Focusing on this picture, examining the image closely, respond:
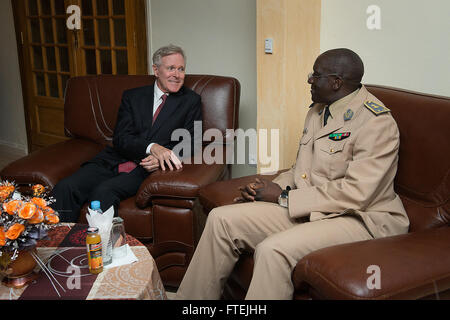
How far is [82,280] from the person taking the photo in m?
1.43

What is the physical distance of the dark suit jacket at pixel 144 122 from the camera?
2.55 m

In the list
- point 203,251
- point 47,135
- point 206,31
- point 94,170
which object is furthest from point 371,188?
point 47,135

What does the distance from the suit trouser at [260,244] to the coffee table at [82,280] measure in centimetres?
27

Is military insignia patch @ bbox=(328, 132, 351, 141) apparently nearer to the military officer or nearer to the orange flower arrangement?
the military officer

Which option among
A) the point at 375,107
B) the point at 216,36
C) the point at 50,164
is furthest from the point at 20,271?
the point at 216,36

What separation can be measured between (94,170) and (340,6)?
1.67 metres

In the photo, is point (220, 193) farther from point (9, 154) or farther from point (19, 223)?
point (9, 154)

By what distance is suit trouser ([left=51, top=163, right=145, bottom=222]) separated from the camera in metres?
2.25

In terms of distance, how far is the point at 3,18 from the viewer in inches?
185

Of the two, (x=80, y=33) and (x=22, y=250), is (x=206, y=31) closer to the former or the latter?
(x=80, y=33)

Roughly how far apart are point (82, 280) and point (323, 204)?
0.90m

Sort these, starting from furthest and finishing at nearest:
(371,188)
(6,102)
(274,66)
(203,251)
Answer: (6,102)
(274,66)
(203,251)
(371,188)

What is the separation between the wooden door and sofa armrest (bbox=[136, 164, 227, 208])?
177cm

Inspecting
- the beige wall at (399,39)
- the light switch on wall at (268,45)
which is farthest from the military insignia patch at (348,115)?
the light switch on wall at (268,45)
